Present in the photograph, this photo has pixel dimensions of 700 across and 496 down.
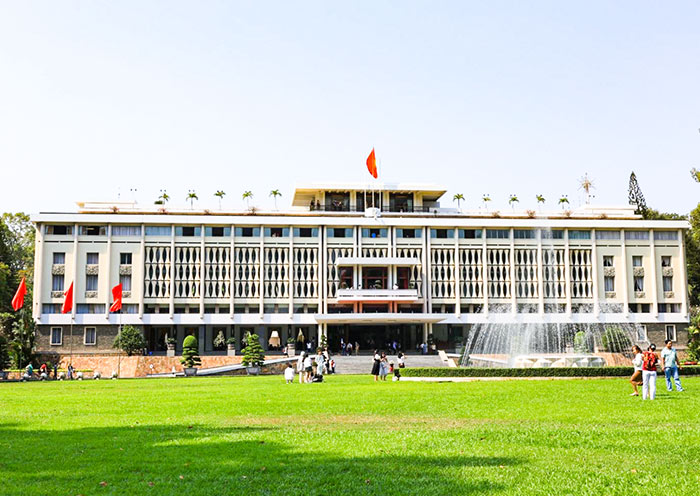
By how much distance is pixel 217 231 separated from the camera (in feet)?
212

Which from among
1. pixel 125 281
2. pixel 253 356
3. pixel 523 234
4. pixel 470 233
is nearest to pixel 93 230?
pixel 125 281

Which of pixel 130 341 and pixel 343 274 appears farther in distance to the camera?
pixel 343 274

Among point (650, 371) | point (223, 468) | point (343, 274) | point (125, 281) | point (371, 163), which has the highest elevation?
point (371, 163)

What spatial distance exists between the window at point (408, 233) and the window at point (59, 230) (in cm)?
2689

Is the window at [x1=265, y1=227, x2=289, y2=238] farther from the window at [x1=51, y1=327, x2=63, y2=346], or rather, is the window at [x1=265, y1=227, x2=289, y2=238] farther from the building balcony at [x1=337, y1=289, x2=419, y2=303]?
the window at [x1=51, y1=327, x2=63, y2=346]

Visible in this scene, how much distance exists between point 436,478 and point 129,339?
5332 cm

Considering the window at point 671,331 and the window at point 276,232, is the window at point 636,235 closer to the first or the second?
the window at point 671,331

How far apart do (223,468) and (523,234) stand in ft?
196

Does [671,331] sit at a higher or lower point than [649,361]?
higher

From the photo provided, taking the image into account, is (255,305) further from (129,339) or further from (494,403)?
(494,403)

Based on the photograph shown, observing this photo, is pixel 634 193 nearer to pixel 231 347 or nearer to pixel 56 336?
pixel 231 347

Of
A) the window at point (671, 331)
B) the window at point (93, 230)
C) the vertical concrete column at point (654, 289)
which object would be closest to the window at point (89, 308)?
the window at point (93, 230)

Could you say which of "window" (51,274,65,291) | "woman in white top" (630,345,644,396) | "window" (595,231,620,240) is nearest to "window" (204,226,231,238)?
"window" (51,274,65,291)

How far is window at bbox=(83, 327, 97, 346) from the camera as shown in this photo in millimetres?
61094
